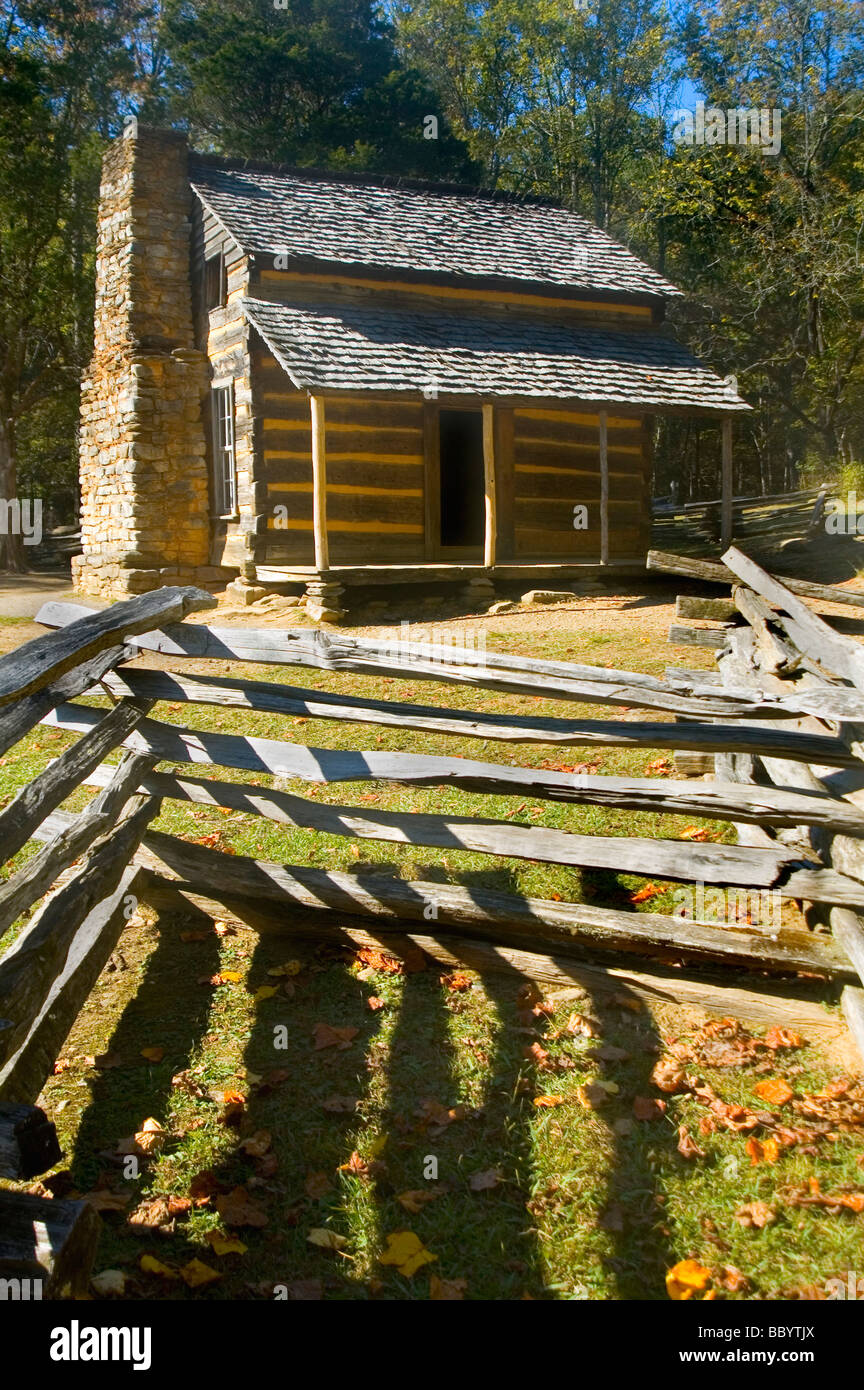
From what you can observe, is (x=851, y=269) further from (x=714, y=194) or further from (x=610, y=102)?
(x=610, y=102)

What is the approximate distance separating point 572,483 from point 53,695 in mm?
12764

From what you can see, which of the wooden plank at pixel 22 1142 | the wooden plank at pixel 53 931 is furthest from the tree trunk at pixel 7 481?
the wooden plank at pixel 22 1142

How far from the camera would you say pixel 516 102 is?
33.9 metres

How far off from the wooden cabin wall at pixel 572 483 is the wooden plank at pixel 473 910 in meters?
10.7

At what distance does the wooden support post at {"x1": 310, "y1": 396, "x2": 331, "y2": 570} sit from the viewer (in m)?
12.1

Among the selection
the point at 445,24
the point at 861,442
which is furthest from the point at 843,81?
the point at 445,24

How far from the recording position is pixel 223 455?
15.5 metres

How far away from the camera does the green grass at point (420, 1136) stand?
9.63 feet

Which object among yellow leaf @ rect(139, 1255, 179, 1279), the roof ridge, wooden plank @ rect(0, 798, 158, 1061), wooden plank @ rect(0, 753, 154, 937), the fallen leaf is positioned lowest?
yellow leaf @ rect(139, 1255, 179, 1279)

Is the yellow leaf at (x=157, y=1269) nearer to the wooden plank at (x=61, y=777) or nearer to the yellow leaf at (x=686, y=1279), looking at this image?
the wooden plank at (x=61, y=777)

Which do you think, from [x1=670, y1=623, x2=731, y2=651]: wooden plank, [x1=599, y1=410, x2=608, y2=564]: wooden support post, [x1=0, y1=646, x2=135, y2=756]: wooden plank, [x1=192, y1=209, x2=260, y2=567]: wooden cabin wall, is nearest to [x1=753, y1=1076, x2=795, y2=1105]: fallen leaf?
[x1=0, y1=646, x2=135, y2=756]: wooden plank

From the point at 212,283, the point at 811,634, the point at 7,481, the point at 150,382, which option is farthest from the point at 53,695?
the point at 7,481

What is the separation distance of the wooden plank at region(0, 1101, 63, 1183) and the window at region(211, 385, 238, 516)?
13.2 m

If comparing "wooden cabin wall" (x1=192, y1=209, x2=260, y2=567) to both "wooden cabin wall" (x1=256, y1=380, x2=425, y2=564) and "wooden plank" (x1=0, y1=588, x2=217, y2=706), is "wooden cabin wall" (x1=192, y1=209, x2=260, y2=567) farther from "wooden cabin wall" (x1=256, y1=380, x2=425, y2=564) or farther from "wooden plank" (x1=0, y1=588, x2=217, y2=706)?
"wooden plank" (x1=0, y1=588, x2=217, y2=706)
